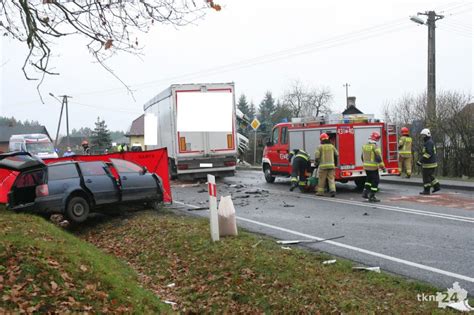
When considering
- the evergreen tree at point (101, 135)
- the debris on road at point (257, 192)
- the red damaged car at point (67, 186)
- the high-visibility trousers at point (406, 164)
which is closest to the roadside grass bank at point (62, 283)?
the red damaged car at point (67, 186)

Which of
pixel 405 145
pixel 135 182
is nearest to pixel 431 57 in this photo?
pixel 405 145

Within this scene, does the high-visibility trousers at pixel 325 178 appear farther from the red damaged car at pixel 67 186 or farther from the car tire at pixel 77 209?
the car tire at pixel 77 209

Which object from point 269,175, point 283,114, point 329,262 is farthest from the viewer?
point 283,114

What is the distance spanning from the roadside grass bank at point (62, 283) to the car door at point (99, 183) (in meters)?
3.65

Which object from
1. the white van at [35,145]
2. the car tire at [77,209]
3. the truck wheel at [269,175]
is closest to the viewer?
the car tire at [77,209]

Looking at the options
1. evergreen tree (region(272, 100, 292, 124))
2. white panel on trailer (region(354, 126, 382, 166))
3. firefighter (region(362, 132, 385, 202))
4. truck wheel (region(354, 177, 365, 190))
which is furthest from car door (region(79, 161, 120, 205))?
evergreen tree (region(272, 100, 292, 124))

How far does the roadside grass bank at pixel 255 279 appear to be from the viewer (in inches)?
181

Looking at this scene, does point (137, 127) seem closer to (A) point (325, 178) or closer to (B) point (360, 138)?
(B) point (360, 138)

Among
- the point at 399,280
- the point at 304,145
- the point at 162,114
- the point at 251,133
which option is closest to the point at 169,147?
the point at 162,114

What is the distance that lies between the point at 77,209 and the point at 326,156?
23.0ft

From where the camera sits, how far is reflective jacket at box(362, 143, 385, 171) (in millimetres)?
12280

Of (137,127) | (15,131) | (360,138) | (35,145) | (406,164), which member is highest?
(137,127)

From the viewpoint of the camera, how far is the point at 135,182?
10.6m

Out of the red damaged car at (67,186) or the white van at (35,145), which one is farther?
the white van at (35,145)
